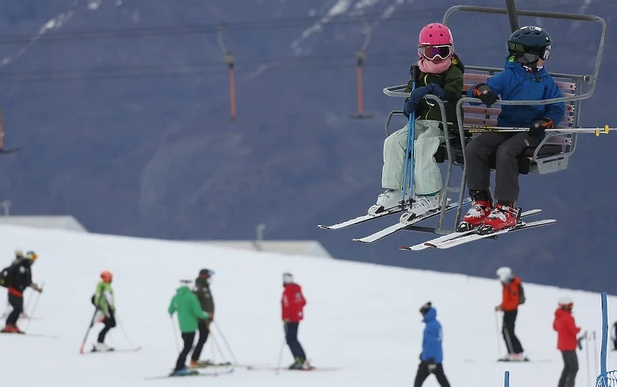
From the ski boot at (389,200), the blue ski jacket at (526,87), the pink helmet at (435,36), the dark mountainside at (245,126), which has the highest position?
the dark mountainside at (245,126)

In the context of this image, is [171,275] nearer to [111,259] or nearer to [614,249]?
[111,259]

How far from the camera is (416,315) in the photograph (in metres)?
23.8

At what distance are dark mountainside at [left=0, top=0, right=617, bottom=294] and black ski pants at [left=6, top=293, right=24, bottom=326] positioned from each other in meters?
79.8

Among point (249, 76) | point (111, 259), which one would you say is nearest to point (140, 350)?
point (111, 259)

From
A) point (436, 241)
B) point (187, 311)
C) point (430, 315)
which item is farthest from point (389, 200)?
point (187, 311)

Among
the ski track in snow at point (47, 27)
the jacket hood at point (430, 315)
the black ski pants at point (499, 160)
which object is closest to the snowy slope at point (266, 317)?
the jacket hood at point (430, 315)

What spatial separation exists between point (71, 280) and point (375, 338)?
7.38 metres

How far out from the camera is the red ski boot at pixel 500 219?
23.7 ft

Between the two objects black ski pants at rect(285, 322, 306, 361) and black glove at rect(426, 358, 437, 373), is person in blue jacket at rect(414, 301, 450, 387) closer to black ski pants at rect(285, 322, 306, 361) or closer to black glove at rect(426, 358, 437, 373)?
black glove at rect(426, 358, 437, 373)

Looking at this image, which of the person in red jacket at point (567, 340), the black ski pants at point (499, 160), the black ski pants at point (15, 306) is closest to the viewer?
the black ski pants at point (499, 160)

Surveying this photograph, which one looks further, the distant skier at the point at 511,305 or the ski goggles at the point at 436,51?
the distant skier at the point at 511,305

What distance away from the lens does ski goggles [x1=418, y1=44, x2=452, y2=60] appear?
7508 mm

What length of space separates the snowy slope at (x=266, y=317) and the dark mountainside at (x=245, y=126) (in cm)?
7082

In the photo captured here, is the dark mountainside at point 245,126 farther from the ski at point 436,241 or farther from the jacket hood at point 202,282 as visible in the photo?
the ski at point 436,241
